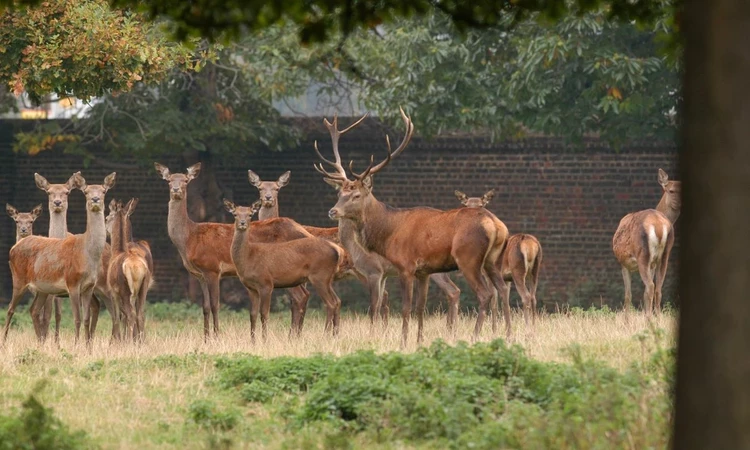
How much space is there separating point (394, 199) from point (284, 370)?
1110 cm

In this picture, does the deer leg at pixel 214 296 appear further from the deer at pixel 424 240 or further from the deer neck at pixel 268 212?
the deer neck at pixel 268 212

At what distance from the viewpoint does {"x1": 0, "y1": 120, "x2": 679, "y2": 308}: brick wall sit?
20.6m

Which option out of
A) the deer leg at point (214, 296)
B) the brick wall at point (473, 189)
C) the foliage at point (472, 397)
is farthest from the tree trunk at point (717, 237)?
the brick wall at point (473, 189)

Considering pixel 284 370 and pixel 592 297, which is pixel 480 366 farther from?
pixel 592 297

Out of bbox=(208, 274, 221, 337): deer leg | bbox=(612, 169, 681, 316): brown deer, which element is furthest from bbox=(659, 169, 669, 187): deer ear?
bbox=(208, 274, 221, 337): deer leg

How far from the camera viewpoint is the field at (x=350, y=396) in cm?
732

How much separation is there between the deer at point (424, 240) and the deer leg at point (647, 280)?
1847 mm

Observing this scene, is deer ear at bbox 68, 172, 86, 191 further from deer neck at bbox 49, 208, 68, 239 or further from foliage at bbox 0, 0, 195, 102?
foliage at bbox 0, 0, 195, 102

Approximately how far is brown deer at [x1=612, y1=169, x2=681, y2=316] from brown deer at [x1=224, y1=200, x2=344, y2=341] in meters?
3.46

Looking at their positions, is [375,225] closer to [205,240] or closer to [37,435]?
[205,240]

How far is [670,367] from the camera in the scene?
8.37m

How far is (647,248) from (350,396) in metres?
7.39

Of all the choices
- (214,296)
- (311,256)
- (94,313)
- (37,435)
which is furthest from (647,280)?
(37,435)

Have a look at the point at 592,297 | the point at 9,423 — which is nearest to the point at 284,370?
the point at 9,423
